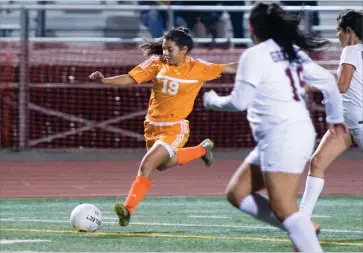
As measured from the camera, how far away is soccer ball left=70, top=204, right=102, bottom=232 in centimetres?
993

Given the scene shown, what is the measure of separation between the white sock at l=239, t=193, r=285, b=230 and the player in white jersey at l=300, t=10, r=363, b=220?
1969mm

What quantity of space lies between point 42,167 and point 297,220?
11.6 m

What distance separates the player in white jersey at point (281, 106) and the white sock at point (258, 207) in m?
0.35

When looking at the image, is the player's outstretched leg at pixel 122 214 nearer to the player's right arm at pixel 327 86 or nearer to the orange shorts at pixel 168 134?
the orange shorts at pixel 168 134

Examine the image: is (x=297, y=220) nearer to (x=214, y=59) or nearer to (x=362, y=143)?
(x=362, y=143)

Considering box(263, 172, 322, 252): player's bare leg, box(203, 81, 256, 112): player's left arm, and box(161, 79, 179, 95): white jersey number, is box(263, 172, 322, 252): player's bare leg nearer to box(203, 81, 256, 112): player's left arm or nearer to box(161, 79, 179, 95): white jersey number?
box(203, 81, 256, 112): player's left arm

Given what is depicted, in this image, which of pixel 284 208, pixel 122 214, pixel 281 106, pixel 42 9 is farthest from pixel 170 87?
pixel 42 9

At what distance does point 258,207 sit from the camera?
7426 mm

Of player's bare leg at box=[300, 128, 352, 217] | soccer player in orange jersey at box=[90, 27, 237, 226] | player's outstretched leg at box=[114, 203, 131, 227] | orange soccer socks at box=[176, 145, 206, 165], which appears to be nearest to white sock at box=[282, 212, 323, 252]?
player's bare leg at box=[300, 128, 352, 217]

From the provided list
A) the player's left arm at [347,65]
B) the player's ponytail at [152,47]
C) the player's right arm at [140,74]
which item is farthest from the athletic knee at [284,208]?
the player's ponytail at [152,47]

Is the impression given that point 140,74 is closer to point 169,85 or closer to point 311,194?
point 169,85

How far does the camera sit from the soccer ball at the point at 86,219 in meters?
9.93

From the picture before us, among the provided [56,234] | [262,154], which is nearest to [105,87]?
[56,234]

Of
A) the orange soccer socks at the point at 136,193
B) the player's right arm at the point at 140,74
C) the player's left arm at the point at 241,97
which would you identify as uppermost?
the player's left arm at the point at 241,97
